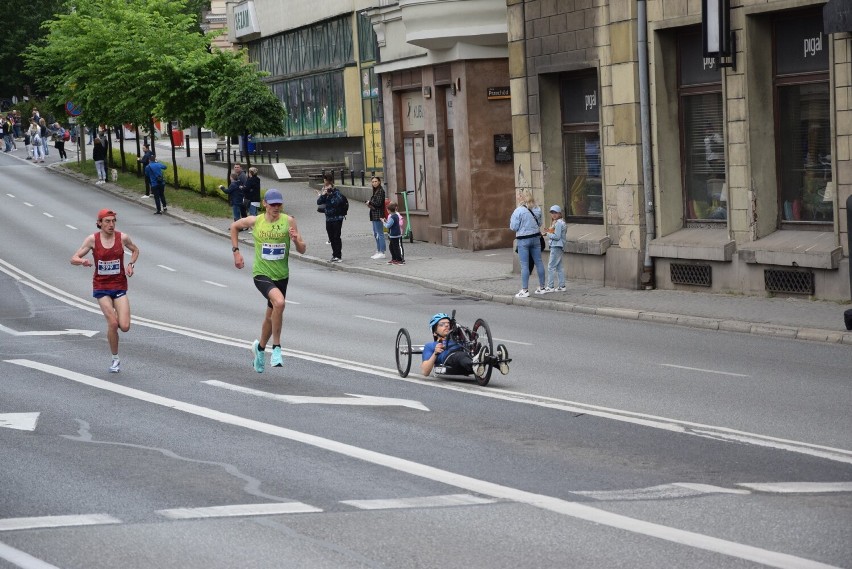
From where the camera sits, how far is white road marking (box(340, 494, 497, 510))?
9.28 meters

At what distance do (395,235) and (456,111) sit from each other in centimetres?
400

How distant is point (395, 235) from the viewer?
30.9 m

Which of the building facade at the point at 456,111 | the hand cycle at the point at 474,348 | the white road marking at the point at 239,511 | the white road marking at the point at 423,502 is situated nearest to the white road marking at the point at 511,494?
the white road marking at the point at 423,502

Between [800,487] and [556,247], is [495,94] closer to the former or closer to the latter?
[556,247]

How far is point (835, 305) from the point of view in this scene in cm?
2009

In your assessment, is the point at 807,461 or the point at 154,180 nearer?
the point at 807,461

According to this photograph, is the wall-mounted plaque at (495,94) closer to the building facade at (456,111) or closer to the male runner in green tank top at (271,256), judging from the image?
the building facade at (456,111)

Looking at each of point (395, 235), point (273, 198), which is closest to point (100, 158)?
point (395, 235)

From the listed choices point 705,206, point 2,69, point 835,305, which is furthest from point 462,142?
point 2,69

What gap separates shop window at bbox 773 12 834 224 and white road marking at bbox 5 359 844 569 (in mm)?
11405

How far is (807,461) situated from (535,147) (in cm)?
1793

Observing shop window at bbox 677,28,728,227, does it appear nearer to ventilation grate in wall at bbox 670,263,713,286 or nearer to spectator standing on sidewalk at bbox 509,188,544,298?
ventilation grate in wall at bbox 670,263,713,286

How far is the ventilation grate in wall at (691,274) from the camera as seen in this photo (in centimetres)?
2316

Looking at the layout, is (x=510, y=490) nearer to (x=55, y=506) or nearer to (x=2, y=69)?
(x=55, y=506)
